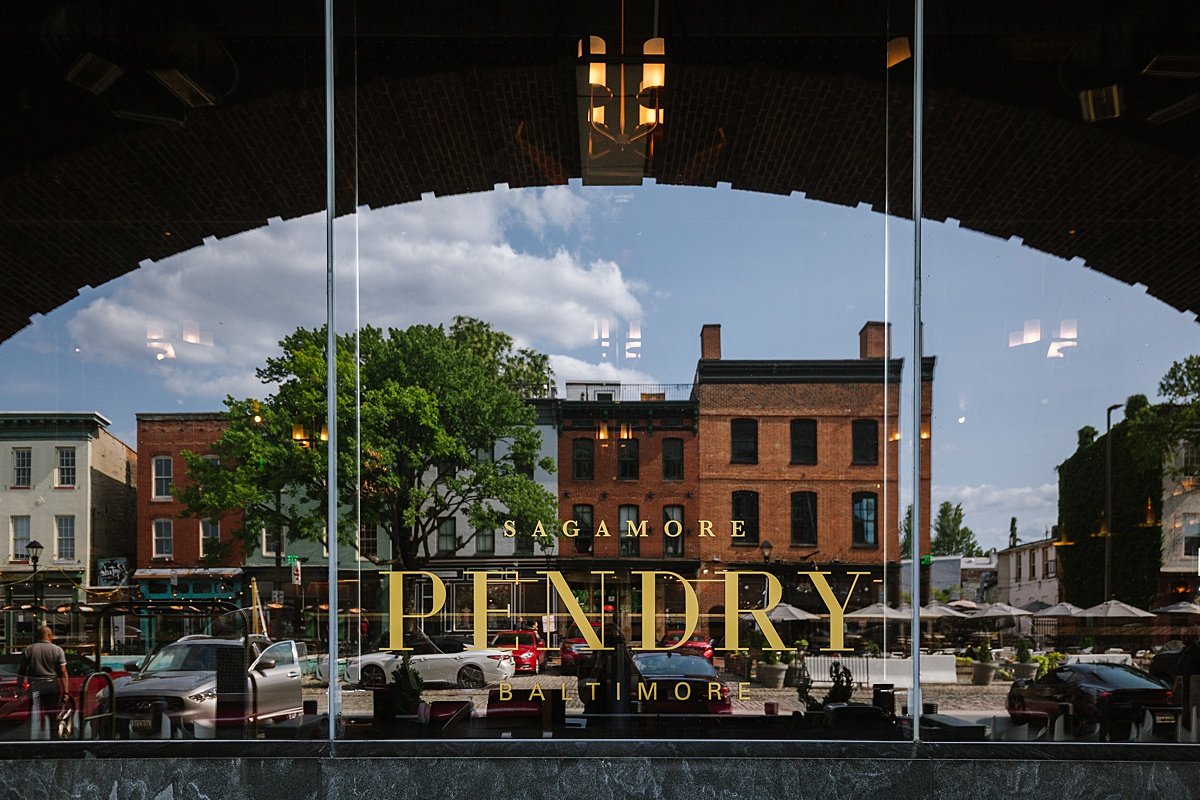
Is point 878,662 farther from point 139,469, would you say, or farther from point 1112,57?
point 139,469

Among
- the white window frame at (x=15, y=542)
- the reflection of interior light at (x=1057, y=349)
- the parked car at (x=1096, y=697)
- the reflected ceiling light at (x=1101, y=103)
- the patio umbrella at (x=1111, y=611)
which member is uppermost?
the reflected ceiling light at (x=1101, y=103)

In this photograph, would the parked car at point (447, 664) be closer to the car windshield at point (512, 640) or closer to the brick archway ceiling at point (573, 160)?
the car windshield at point (512, 640)

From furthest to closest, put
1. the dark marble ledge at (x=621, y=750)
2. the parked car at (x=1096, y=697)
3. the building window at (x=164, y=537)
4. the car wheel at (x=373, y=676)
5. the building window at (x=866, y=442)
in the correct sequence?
the building window at (x=164, y=537)
the building window at (x=866, y=442)
the parked car at (x=1096, y=697)
the car wheel at (x=373, y=676)
the dark marble ledge at (x=621, y=750)

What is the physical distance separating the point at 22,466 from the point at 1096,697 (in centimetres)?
764

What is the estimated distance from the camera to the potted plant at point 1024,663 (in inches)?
259

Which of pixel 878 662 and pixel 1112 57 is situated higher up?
pixel 1112 57

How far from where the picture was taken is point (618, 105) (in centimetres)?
666

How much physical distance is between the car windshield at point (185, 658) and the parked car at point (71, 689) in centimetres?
24

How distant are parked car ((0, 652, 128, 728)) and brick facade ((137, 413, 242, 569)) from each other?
29.4 inches

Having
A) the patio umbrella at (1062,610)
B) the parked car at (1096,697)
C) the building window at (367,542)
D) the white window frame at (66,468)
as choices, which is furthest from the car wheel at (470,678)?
the patio umbrella at (1062,610)

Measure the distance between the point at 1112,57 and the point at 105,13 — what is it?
7.00 meters

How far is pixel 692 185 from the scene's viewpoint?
6.64m

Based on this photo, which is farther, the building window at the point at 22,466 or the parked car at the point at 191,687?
the building window at the point at 22,466

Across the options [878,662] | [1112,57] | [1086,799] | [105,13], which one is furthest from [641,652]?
[105,13]
